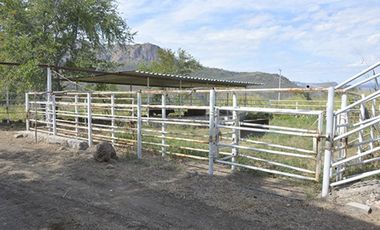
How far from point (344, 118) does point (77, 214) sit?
442 cm

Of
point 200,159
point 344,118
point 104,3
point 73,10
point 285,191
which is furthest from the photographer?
point 104,3

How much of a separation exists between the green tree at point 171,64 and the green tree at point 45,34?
1770 cm

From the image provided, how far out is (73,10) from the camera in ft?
56.3

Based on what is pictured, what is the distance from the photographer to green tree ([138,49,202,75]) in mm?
37594

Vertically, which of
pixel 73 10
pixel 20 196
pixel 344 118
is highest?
pixel 73 10

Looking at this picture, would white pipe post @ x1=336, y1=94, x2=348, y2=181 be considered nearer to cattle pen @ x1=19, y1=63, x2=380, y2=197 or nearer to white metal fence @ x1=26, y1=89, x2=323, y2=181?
cattle pen @ x1=19, y1=63, x2=380, y2=197

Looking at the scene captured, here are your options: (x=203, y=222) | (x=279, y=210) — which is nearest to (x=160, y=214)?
(x=203, y=222)

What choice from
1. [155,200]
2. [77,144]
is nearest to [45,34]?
[77,144]

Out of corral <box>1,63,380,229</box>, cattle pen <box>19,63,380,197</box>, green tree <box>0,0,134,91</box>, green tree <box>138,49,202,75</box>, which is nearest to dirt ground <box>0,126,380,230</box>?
corral <box>1,63,380,229</box>

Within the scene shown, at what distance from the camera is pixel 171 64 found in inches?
1527

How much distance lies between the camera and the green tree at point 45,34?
53.4 feet

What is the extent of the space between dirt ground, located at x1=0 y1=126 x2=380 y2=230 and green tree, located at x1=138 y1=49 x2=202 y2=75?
30.2 metres

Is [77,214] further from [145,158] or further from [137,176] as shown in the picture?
[145,158]

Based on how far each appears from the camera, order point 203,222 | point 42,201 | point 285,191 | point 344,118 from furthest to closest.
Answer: point 344,118, point 285,191, point 42,201, point 203,222
